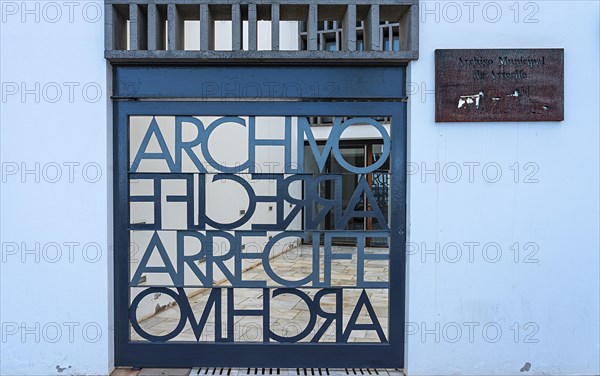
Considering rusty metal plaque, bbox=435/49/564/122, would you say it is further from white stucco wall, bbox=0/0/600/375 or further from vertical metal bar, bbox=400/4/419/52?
vertical metal bar, bbox=400/4/419/52

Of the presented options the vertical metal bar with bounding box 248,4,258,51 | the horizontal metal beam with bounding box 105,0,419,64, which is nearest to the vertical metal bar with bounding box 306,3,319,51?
the horizontal metal beam with bounding box 105,0,419,64

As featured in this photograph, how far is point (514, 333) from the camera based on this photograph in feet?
9.95

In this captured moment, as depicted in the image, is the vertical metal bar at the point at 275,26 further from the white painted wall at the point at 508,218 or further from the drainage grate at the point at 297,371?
the drainage grate at the point at 297,371

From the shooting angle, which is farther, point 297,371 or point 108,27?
point 297,371

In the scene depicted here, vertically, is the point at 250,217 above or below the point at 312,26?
below

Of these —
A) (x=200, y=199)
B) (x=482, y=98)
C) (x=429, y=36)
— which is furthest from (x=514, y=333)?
(x=200, y=199)

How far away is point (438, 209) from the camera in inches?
119

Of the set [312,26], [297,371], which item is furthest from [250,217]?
[312,26]

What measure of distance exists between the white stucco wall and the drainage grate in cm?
23

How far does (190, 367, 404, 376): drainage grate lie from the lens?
306cm

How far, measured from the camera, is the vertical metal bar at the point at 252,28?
9.68 feet

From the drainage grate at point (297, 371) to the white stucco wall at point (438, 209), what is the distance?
225 millimetres

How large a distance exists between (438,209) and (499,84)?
1.04 meters

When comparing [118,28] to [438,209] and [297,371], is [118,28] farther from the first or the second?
[297,371]
